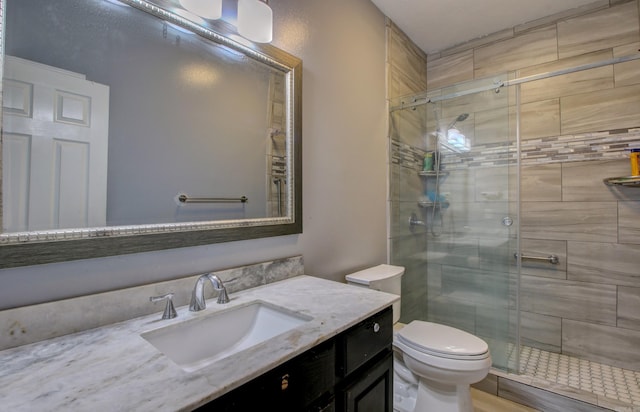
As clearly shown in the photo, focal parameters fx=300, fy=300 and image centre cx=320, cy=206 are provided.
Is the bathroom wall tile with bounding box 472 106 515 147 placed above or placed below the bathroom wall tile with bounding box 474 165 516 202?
above

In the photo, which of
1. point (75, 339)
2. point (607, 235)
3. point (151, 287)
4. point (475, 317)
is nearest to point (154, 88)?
point (151, 287)

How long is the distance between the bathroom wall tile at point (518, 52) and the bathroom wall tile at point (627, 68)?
37 centimetres

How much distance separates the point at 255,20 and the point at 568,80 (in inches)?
93.3

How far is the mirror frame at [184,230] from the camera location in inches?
31.0

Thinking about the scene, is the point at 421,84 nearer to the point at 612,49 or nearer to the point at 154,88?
the point at 612,49

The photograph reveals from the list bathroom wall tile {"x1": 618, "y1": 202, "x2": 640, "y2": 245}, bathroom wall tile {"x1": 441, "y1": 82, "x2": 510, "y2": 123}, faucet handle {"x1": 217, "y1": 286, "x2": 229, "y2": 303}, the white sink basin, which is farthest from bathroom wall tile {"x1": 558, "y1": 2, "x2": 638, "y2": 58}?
faucet handle {"x1": 217, "y1": 286, "x2": 229, "y2": 303}

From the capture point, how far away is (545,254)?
7.70 feet

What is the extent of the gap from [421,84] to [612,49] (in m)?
1.32

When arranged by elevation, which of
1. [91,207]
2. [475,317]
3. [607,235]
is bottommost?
[475,317]

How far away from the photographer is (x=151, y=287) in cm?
100

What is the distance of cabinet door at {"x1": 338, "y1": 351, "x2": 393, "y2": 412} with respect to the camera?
97 cm

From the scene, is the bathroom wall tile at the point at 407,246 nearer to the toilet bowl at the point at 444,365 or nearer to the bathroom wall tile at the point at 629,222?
the toilet bowl at the point at 444,365

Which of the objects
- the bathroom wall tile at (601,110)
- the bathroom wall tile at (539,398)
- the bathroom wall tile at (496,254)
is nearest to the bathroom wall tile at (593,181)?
the bathroom wall tile at (601,110)

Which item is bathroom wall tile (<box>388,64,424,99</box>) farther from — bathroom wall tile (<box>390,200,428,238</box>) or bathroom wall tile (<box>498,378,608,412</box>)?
bathroom wall tile (<box>498,378,608,412</box>)
